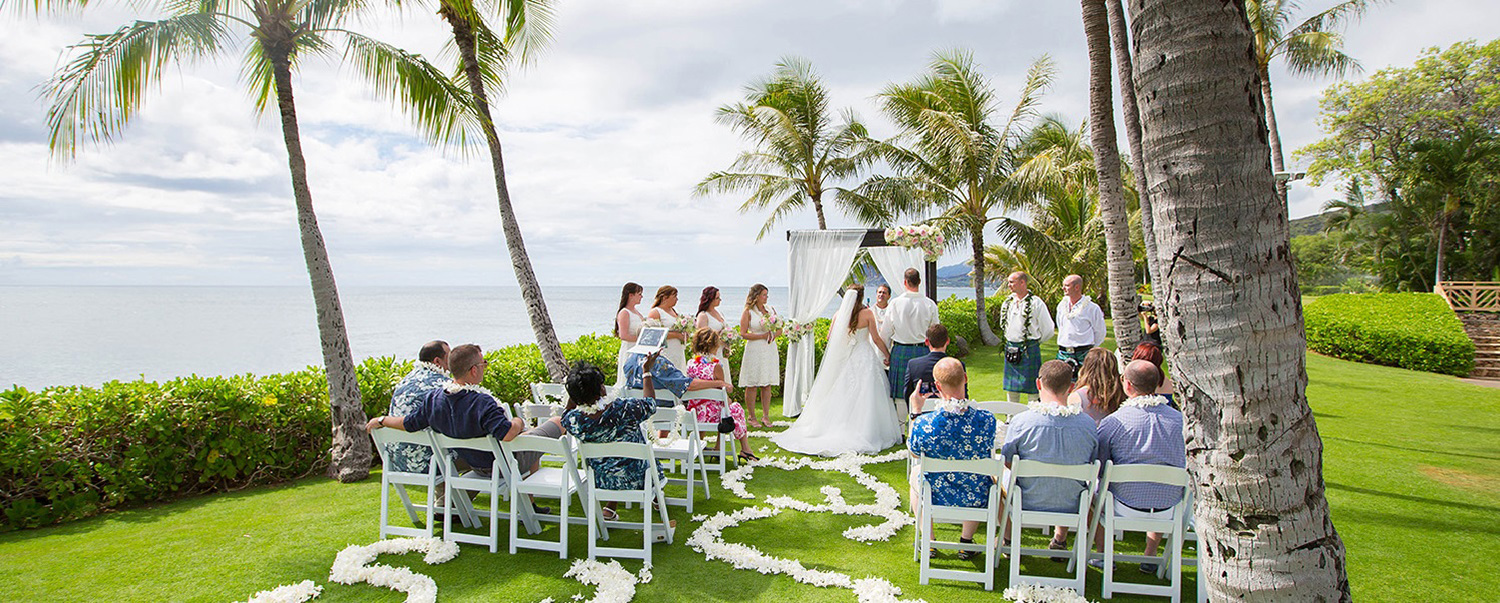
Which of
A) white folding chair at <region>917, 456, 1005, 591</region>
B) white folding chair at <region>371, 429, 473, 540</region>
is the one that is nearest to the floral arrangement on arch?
white folding chair at <region>917, 456, 1005, 591</region>

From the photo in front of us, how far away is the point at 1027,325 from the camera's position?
7.80 metres

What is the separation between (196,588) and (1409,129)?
4233 cm

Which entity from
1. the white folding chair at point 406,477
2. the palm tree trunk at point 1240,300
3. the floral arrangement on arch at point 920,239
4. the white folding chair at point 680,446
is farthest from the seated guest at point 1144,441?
the floral arrangement on arch at point 920,239

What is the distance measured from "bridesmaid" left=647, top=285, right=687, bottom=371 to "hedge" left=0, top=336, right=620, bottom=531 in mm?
2924

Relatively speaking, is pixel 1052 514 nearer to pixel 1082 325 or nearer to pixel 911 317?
pixel 911 317

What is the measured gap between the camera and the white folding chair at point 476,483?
4484 mm

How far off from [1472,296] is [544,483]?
2629cm

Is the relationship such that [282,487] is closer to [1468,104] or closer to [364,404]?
[364,404]

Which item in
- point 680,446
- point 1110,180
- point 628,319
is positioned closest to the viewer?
point 680,446

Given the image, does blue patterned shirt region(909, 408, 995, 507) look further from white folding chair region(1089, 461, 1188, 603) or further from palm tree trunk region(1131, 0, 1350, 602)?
palm tree trunk region(1131, 0, 1350, 602)

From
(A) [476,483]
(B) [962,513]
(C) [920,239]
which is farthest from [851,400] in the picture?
(A) [476,483]

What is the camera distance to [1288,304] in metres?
1.67

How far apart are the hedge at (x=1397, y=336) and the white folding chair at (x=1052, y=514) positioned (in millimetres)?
15474

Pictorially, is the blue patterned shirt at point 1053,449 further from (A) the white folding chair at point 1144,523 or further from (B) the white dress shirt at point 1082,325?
(B) the white dress shirt at point 1082,325
